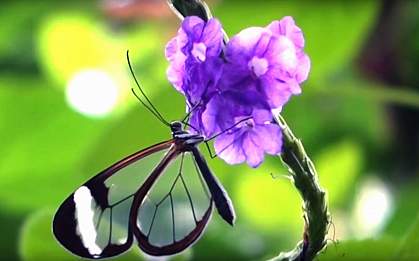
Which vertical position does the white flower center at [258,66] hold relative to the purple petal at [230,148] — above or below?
above

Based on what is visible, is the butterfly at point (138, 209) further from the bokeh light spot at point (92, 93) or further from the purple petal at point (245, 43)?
the bokeh light spot at point (92, 93)

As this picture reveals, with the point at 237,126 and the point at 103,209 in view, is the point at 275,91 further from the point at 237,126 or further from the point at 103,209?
Result: the point at 103,209

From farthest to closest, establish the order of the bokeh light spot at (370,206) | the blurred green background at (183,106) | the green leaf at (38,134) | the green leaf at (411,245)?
1. the bokeh light spot at (370,206)
2. the green leaf at (38,134)
3. the blurred green background at (183,106)
4. the green leaf at (411,245)

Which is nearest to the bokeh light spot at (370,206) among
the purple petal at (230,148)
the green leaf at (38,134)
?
the green leaf at (38,134)

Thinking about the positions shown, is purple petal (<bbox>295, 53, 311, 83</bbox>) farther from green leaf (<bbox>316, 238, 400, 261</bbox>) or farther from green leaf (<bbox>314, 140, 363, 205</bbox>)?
green leaf (<bbox>314, 140, 363, 205</bbox>)

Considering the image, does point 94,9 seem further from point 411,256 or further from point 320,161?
point 411,256
